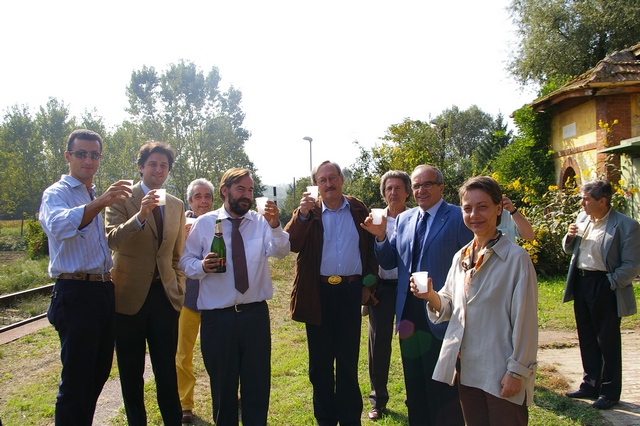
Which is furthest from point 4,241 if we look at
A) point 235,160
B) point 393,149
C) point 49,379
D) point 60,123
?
point 49,379

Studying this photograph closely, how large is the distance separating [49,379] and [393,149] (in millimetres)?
11333

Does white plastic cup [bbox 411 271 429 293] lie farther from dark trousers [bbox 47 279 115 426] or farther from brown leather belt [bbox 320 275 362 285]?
dark trousers [bbox 47 279 115 426]

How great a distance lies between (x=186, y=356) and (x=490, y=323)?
302cm

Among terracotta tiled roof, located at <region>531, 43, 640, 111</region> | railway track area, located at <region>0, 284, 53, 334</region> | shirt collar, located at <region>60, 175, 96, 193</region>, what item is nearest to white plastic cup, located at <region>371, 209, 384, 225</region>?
shirt collar, located at <region>60, 175, 96, 193</region>

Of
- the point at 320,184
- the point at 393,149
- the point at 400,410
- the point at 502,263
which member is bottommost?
the point at 400,410

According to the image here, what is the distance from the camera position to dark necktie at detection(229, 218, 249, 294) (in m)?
3.44

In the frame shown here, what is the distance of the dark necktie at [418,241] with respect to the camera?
141 inches

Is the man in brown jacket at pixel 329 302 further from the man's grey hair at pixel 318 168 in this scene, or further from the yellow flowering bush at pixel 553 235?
the yellow flowering bush at pixel 553 235

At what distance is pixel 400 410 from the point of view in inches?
174

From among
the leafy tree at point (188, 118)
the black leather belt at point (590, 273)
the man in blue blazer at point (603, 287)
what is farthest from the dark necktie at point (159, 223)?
the leafy tree at point (188, 118)

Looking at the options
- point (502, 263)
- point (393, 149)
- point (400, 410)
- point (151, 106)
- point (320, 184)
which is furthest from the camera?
point (151, 106)

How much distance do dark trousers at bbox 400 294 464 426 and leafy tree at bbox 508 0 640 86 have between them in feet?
67.9

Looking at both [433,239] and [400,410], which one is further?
[400,410]

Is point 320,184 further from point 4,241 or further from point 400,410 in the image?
point 4,241
